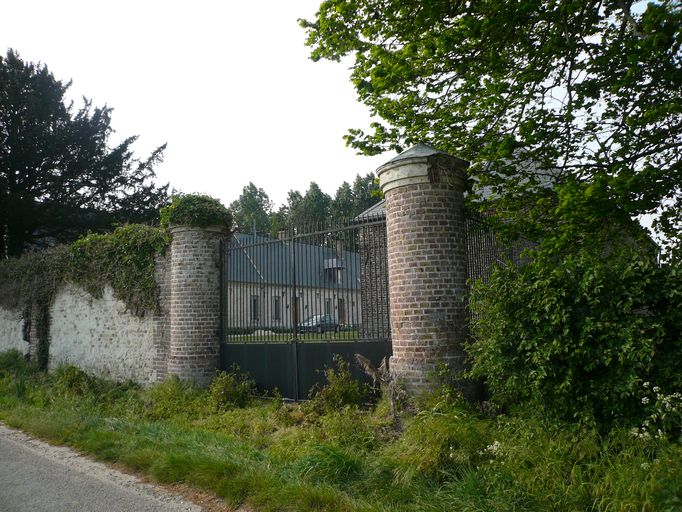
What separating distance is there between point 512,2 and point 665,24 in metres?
1.68

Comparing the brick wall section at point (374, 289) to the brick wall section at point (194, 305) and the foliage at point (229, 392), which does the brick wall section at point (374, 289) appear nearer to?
the foliage at point (229, 392)

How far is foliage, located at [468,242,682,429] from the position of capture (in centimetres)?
418

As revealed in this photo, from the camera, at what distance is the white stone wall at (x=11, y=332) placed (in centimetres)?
1495

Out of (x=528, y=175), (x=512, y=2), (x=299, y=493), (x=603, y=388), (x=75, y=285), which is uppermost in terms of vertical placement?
(x=512, y=2)

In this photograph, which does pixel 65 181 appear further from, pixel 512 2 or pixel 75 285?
pixel 512 2

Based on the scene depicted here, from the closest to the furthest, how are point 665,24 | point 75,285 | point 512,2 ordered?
point 665,24
point 512,2
point 75,285

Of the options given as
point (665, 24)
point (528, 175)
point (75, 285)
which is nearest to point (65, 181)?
point (75, 285)

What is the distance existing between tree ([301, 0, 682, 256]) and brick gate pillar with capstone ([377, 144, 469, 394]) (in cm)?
110

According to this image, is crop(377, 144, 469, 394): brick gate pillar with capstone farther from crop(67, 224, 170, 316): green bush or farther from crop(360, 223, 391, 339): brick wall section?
crop(67, 224, 170, 316): green bush

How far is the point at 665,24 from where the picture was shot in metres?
5.77

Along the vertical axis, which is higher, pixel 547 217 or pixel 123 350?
pixel 547 217

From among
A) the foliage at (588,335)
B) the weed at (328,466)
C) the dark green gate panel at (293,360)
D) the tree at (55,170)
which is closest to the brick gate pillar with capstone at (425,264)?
the dark green gate panel at (293,360)

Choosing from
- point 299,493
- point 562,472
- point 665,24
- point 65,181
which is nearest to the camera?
point 562,472

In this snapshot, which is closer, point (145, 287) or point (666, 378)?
point (666, 378)
